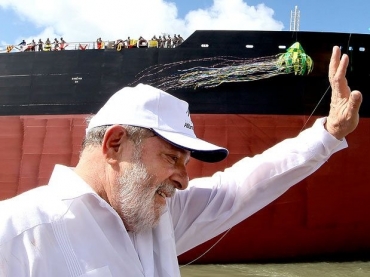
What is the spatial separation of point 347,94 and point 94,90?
8005 mm

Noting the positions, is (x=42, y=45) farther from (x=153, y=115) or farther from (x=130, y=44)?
(x=153, y=115)

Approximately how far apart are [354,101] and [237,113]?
713cm

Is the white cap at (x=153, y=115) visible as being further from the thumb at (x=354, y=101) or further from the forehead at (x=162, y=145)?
the thumb at (x=354, y=101)

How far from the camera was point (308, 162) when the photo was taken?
1.89 meters

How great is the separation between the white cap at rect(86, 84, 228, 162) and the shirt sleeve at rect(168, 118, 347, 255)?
0.43 m

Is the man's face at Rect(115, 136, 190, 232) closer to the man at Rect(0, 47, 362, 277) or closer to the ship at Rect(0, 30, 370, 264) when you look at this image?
the man at Rect(0, 47, 362, 277)

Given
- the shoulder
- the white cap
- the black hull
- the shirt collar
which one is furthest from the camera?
the black hull

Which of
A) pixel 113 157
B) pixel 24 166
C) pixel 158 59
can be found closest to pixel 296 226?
pixel 158 59

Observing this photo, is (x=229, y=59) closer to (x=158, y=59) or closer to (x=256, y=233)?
(x=158, y=59)

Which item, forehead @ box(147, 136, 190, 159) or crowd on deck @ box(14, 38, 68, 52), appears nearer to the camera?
forehead @ box(147, 136, 190, 159)

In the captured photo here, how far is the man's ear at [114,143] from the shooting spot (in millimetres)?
1476

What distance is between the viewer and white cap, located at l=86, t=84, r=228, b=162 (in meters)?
1.46

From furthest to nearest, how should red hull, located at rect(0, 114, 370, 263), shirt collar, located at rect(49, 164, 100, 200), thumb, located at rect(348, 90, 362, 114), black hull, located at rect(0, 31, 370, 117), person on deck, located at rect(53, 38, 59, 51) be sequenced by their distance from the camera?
person on deck, located at rect(53, 38, 59, 51)
black hull, located at rect(0, 31, 370, 117)
red hull, located at rect(0, 114, 370, 263)
thumb, located at rect(348, 90, 362, 114)
shirt collar, located at rect(49, 164, 100, 200)

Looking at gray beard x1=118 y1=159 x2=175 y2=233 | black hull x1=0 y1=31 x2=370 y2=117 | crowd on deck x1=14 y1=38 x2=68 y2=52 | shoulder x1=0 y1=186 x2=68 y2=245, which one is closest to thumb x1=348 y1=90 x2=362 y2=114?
gray beard x1=118 y1=159 x2=175 y2=233
